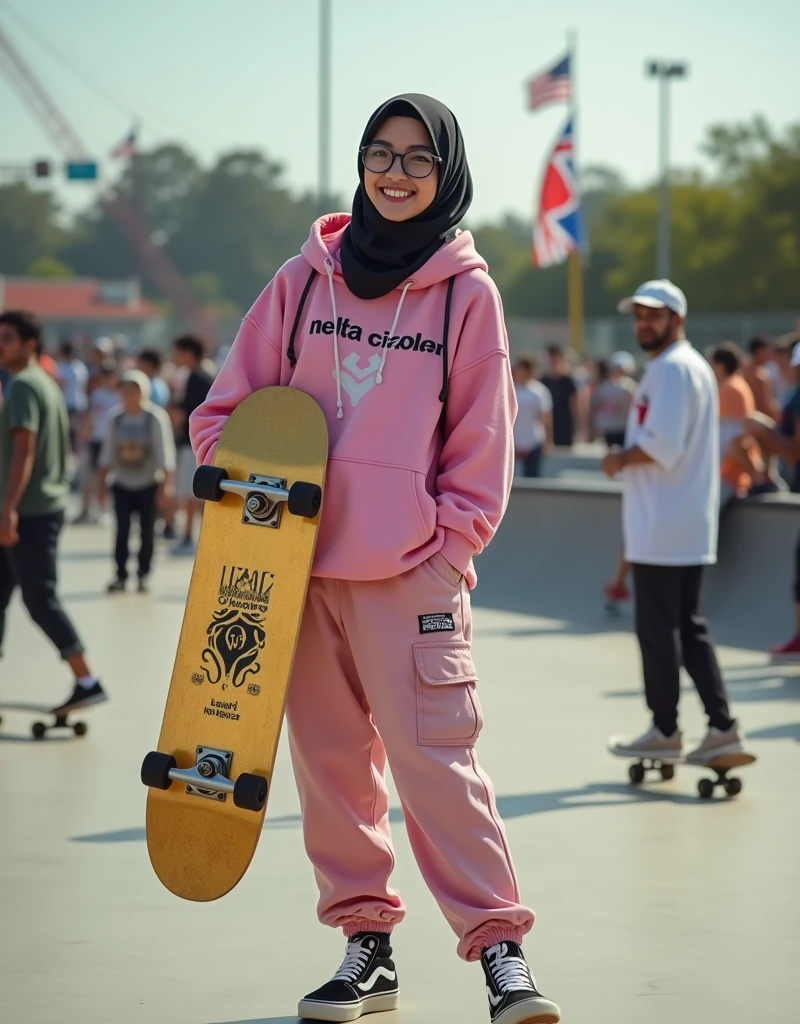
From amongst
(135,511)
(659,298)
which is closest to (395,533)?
(659,298)

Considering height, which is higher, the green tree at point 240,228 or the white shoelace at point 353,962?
the green tree at point 240,228

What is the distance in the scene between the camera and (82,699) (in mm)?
8367

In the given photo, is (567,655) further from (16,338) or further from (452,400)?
(452,400)

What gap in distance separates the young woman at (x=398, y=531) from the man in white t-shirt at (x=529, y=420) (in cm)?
1391

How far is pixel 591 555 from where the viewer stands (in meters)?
14.5

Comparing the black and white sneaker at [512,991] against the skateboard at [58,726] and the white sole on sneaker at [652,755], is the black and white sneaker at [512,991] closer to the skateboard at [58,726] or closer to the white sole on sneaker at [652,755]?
the white sole on sneaker at [652,755]

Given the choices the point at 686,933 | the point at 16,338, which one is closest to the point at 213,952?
the point at 686,933

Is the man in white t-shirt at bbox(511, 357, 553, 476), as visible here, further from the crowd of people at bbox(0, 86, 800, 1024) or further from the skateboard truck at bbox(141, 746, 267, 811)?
the skateboard truck at bbox(141, 746, 267, 811)

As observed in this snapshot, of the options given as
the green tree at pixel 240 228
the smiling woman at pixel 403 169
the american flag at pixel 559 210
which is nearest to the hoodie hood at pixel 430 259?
the smiling woman at pixel 403 169

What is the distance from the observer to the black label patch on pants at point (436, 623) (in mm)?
4090

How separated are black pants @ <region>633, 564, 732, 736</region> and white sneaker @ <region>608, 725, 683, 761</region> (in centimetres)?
3

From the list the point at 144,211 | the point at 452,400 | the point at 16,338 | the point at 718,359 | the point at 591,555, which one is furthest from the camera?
the point at 144,211

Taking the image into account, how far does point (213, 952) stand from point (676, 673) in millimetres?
2846

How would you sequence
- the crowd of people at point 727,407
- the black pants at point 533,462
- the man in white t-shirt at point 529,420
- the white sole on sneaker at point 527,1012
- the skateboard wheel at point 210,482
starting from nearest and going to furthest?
the white sole on sneaker at point 527,1012 → the skateboard wheel at point 210,482 → the crowd of people at point 727,407 → the man in white t-shirt at point 529,420 → the black pants at point 533,462
